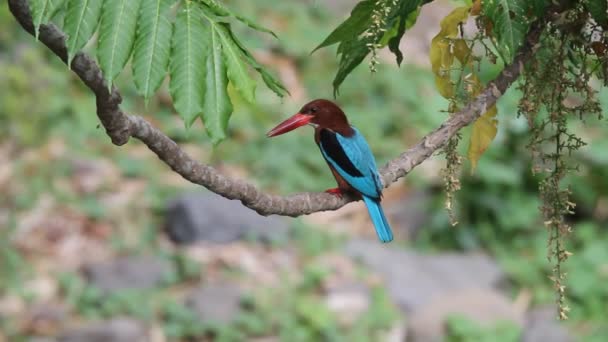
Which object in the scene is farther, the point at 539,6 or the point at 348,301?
the point at 348,301

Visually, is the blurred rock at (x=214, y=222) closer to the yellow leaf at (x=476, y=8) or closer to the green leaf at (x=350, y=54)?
the green leaf at (x=350, y=54)

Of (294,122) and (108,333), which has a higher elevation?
(294,122)

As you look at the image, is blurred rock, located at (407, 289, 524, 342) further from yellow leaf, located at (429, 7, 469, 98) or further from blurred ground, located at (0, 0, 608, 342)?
yellow leaf, located at (429, 7, 469, 98)

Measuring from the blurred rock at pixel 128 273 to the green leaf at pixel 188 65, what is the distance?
3.91 m

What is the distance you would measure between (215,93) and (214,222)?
4.40 metres

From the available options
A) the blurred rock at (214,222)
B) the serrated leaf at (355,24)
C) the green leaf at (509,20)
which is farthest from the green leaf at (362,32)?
the blurred rock at (214,222)

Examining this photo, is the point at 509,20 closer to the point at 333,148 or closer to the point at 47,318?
the point at 333,148

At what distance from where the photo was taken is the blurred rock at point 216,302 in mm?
5066

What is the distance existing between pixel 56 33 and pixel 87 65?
0.08 m

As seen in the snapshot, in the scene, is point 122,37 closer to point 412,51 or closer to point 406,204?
point 406,204

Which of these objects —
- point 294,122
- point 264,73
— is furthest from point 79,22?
point 294,122

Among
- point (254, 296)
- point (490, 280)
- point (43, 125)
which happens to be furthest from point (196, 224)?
point (490, 280)

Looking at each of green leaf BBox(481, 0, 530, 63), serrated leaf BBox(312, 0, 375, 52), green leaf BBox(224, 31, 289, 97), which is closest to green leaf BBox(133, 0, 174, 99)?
green leaf BBox(224, 31, 289, 97)

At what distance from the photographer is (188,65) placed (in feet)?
4.56
